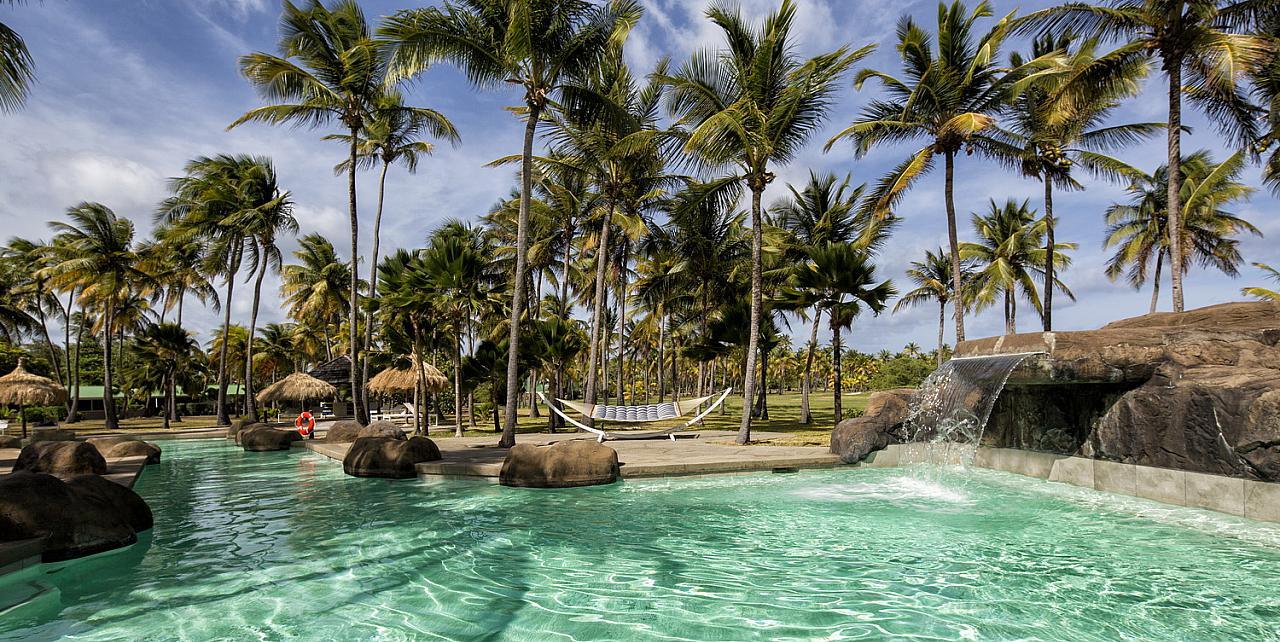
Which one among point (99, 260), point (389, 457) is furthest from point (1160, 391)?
point (99, 260)

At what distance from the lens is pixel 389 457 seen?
11266 mm

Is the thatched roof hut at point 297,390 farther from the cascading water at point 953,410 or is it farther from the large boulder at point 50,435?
the cascading water at point 953,410

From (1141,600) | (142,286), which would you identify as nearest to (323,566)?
(1141,600)

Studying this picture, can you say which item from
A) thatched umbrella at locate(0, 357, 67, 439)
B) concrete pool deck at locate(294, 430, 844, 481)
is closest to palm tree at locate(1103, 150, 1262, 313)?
concrete pool deck at locate(294, 430, 844, 481)

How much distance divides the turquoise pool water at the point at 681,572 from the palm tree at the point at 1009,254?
22031mm

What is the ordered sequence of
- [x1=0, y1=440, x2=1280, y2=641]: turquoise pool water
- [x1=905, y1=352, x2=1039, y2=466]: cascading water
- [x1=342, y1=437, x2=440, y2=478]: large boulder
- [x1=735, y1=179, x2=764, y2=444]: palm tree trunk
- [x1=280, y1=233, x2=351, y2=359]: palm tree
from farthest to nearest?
[x1=280, y1=233, x2=351, y2=359]: palm tree < [x1=735, y1=179, x2=764, y2=444]: palm tree trunk < [x1=342, y1=437, x2=440, y2=478]: large boulder < [x1=905, y1=352, x2=1039, y2=466]: cascading water < [x1=0, y1=440, x2=1280, y2=641]: turquoise pool water

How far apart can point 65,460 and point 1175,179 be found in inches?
806

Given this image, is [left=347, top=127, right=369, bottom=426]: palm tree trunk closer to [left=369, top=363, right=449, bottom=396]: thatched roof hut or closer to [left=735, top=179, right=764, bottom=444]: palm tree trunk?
[left=369, top=363, right=449, bottom=396]: thatched roof hut

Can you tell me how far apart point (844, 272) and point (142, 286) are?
109 feet

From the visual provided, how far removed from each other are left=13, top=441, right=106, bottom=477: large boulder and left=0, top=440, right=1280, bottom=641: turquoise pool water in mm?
2847

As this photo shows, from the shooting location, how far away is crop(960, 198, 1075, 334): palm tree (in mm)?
27438

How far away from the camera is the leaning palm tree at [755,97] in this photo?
14477 mm

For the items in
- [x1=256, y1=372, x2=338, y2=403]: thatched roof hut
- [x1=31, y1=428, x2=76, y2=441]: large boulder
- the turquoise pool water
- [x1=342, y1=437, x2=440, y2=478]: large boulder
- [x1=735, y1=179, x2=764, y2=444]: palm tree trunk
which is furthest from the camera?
[x1=256, y1=372, x2=338, y2=403]: thatched roof hut

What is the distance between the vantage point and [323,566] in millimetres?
5613
